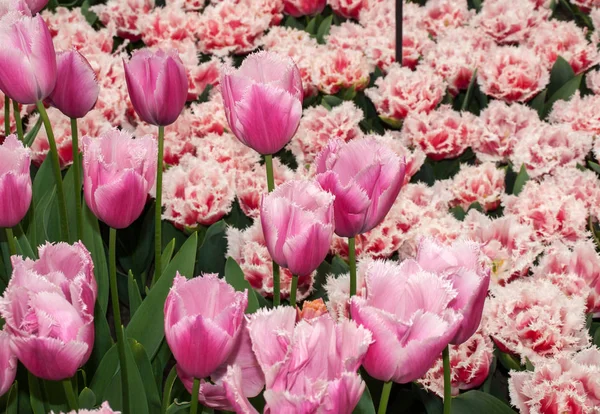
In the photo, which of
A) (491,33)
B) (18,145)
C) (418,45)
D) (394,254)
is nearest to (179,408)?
(18,145)

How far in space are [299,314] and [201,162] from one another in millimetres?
604

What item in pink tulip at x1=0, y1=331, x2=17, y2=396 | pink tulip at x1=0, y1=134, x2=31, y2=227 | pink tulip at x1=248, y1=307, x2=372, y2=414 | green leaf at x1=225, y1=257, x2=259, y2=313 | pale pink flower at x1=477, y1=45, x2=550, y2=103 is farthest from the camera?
pale pink flower at x1=477, y1=45, x2=550, y2=103

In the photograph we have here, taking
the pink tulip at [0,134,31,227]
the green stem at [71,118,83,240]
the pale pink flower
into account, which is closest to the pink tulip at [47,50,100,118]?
the green stem at [71,118,83,240]

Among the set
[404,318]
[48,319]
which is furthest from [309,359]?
[48,319]

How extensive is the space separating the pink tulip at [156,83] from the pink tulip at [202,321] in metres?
0.32

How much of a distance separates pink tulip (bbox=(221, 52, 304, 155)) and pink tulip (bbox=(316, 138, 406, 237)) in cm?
8

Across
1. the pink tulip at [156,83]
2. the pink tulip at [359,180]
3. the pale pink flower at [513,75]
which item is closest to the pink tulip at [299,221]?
the pink tulip at [359,180]

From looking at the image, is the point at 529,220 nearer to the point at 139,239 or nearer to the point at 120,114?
the point at 139,239

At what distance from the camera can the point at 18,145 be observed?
0.79 metres

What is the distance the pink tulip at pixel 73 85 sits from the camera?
0.92 m

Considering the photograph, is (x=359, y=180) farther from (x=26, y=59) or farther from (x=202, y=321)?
(x=26, y=59)

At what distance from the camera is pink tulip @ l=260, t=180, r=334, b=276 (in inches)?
26.3

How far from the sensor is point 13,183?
0.76 meters

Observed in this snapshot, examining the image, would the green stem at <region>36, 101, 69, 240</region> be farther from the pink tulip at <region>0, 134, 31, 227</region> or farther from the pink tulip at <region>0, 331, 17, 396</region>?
the pink tulip at <region>0, 331, 17, 396</region>
